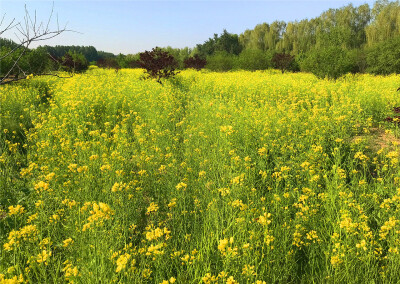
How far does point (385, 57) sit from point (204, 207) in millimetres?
24693

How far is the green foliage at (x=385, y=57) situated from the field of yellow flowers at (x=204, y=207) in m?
17.8

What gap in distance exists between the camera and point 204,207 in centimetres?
271

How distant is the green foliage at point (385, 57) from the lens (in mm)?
19594

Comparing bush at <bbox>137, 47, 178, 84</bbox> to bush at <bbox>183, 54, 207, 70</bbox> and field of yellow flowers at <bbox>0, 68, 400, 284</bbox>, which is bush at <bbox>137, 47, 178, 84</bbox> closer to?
field of yellow flowers at <bbox>0, 68, 400, 284</bbox>

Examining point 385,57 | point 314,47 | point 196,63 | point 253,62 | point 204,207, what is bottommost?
point 204,207

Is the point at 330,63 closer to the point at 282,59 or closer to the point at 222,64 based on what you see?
the point at 282,59

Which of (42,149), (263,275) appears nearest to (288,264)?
(263,275)

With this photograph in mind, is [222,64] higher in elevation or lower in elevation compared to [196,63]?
higher

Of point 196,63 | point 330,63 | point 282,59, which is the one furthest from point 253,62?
point 330,63

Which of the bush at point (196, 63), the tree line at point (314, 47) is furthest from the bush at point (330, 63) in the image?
the bush at point (196, 63)

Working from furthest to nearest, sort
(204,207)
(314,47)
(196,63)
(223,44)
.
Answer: (223,44) → (314,47) → (196,63) → (204,207)

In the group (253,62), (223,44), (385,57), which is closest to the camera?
(385,57)

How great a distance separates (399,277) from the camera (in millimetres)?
1896

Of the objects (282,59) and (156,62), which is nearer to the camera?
(156,62)
